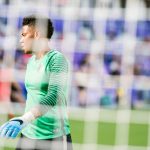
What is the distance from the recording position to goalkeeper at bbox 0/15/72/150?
5.52ft

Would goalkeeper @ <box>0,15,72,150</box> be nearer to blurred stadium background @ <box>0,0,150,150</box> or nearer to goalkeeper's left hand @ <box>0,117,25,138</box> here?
Answer: goalkeeper's left hand @ <box>0,117,25,138</box>

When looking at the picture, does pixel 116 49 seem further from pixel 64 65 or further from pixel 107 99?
pixel 64 65

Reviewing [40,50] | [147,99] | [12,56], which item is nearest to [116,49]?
[12,56]

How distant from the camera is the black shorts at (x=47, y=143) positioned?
5.68 ft

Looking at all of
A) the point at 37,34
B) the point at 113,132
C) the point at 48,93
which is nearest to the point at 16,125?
Result: the point at 48,93

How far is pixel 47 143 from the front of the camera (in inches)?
68.6

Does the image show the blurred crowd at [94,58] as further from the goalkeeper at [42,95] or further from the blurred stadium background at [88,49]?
the goalkeeper at [42,95]

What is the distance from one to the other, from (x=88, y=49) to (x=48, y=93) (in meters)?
0.54

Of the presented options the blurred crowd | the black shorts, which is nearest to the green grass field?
the blurred crowd

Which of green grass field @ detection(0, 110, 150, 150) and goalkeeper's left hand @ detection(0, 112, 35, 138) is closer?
goalkeeper's left hand @ detection(0, 112, 35, 138)

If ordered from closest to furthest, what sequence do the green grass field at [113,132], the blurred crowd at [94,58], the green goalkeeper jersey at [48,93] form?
the green goalkeeper jersey at [48,93]
the blurred crowd at [94,58]
the green grass field at [113,132]

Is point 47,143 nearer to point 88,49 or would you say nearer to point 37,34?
point 37,34

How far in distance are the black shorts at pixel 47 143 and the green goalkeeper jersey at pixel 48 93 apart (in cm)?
1

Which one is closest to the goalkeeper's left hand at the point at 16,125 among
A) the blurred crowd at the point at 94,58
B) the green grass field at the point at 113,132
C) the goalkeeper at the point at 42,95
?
the goalkeeper at the point at 42,95
